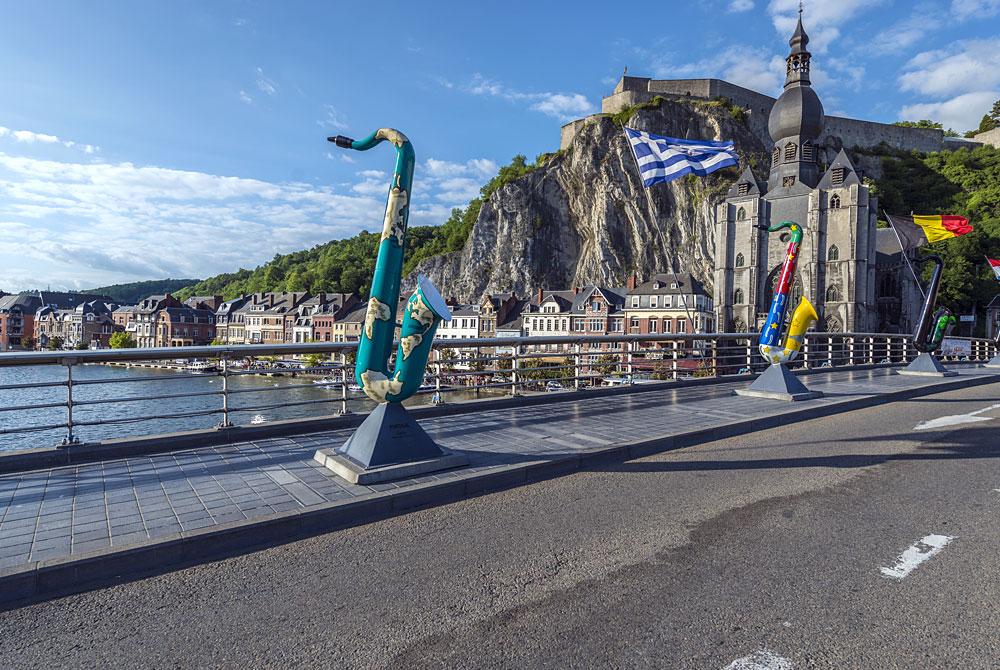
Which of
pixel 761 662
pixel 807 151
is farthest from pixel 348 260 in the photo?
pixel 761 662

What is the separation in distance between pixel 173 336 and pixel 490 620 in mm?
100783

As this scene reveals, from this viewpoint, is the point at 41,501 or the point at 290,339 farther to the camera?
the point at 290,339

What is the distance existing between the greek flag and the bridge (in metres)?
9.13

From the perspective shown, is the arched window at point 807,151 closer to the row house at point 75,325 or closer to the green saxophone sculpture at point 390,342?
the green saxophone sculpture at point 390,342

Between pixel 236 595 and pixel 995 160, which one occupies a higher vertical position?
pixel 995 160

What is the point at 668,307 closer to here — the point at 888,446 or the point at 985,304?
the point at 985,304

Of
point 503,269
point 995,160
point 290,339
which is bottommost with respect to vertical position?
point 290,339

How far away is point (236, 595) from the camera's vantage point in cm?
352

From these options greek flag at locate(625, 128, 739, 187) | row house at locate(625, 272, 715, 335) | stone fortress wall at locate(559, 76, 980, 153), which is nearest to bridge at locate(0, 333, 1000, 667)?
greek flag at locate(625, 128, 739, 187)

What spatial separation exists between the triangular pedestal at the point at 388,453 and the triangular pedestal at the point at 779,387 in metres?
8.32

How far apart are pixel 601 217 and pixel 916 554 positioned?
9130cm

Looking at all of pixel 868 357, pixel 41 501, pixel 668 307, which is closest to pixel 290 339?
pixel 668 307

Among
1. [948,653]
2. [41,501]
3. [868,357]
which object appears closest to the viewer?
[948,653]

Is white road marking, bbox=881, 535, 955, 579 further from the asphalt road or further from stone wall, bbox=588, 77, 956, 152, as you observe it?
stone wall, bbox=588, 77, 956, 152
